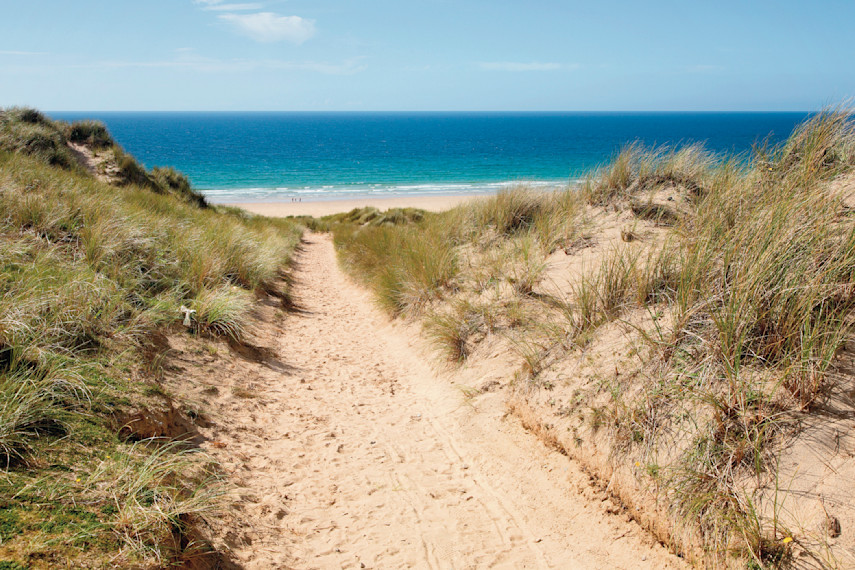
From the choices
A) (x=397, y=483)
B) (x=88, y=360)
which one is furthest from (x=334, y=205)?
(x=397, y=483)

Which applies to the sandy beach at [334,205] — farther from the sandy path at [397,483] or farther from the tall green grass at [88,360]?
the sandy path at [397,483]

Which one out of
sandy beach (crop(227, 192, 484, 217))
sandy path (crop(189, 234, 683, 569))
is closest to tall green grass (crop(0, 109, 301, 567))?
sandy path (crop(189, 234, 683, 569))

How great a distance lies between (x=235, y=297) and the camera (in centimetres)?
714

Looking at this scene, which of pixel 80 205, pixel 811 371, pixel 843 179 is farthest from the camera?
pixel 80 205

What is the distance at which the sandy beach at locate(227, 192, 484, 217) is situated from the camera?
38.2 meters

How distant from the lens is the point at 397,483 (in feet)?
13.8

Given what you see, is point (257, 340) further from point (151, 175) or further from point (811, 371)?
point (151, 175)

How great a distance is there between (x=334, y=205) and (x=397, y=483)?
3919 cm

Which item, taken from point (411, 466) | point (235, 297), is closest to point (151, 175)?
point (235, 297)

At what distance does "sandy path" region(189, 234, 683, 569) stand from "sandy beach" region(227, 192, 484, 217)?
106 feet

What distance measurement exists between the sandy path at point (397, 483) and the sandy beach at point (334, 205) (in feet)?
106

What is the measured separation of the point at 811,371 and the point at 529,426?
2335 mm

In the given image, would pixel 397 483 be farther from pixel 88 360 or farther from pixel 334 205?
pixel 334 205

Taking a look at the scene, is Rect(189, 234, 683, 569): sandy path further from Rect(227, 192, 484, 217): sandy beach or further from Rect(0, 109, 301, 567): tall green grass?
Rect(227, 192, 484, 217): sandy beach
